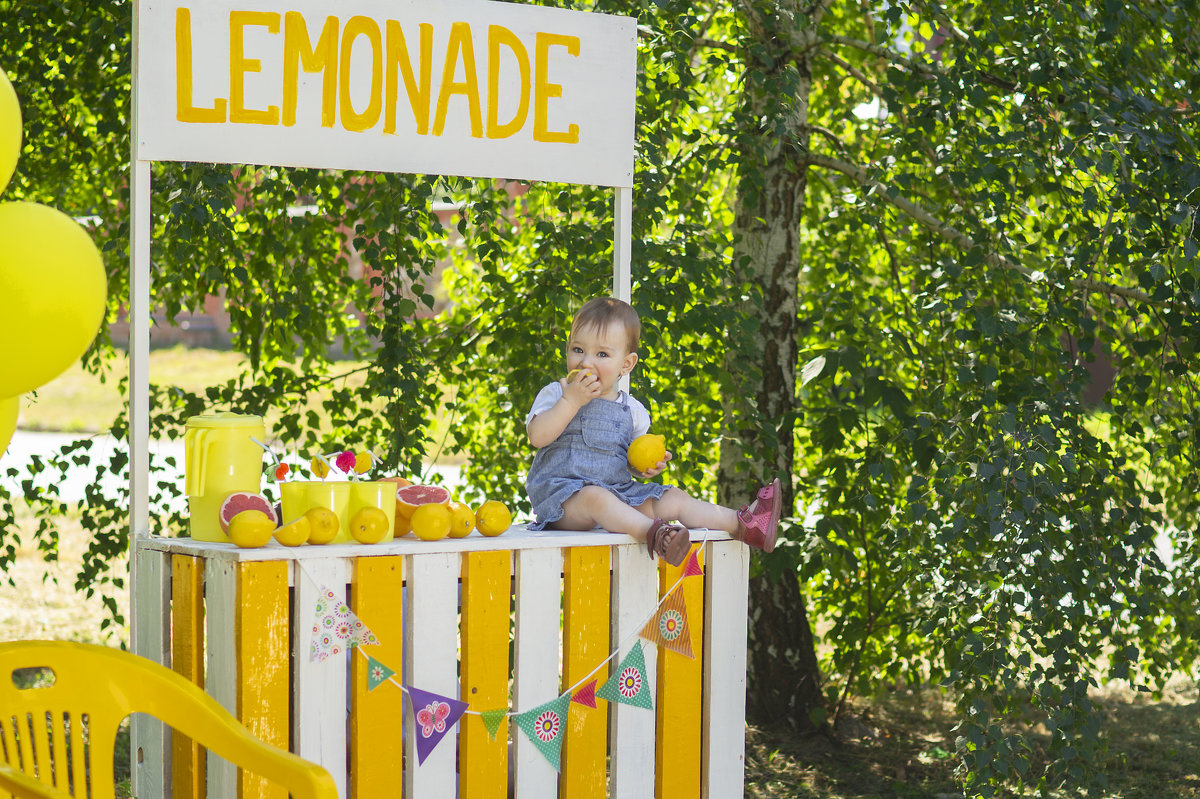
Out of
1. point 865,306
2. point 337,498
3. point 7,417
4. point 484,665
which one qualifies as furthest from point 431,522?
point 865,306

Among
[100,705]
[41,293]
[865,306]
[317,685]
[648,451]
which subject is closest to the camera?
[41,293]

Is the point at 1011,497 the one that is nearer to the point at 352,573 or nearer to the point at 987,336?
the point at 987,336

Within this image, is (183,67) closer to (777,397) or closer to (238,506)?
(238,506)

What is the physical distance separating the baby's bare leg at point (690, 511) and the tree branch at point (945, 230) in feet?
3.51

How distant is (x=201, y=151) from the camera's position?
2311mm

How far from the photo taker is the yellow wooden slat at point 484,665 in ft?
7.45

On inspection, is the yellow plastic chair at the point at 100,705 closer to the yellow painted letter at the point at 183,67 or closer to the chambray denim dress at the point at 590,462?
the chambray denim dress at the point at 590,462

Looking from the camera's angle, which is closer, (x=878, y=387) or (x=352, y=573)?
(x=352, y=573)

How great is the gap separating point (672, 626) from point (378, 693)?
658 mm

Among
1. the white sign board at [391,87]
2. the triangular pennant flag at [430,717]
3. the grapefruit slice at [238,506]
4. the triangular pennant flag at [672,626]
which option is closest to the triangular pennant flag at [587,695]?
the triangular pennant flag at [672,626]

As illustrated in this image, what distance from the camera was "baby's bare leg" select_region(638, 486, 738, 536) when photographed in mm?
2590

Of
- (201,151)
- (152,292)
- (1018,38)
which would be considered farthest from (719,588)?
(152,292)

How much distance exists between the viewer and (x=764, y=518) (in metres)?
2.53

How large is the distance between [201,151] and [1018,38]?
2.19 metres
